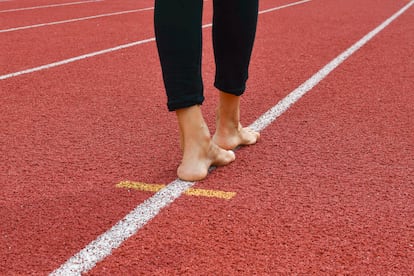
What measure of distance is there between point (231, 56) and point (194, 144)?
15.3 inches

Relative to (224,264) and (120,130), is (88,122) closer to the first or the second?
(120,130)

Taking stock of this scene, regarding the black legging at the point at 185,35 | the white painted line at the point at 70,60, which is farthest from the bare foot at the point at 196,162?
the white painted line at the point at 70,60

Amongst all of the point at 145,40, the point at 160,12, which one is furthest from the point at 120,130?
the point at 145,40

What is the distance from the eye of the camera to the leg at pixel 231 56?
222 cm

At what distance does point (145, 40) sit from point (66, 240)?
155 inches

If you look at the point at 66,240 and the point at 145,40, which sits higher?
the point at 66,240

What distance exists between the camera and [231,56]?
90.7 inches

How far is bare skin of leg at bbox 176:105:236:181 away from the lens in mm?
2098

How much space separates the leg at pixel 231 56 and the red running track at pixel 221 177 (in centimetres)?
10

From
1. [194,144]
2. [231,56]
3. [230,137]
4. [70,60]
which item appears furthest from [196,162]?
[70,60]

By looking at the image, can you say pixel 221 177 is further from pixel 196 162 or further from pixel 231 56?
pixel 231 56

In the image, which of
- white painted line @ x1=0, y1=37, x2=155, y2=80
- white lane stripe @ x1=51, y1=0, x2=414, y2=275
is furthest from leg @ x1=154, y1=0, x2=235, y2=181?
white painted line @ x1=0, y1=37, x2=155, y2=80

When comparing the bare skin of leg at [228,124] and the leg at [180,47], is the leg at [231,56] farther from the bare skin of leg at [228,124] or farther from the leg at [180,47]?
the leg at [180,47]

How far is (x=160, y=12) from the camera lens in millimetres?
1992
